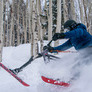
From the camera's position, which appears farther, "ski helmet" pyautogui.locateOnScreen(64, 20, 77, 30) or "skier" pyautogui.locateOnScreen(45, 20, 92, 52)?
"ski helmet" pyautogui.locateOnScreen(64, 20, 77, 30)

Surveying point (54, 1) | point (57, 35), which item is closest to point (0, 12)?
point (57, 35)

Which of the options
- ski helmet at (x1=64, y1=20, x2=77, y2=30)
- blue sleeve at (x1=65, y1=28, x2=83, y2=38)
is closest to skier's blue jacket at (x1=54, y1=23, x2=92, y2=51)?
blue sleeve at (x1=65, y1=28, x2=83, y2=38)

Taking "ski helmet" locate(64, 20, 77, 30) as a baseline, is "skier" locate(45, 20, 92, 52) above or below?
below

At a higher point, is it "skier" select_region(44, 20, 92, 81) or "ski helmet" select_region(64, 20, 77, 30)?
"ski helmet" select_region(64, 20, 77, 30)

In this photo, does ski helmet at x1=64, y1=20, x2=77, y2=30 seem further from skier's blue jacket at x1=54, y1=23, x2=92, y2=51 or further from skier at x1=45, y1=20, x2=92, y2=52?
skier's blue jacket at x1=54, y1=23, x2=92, y2=51

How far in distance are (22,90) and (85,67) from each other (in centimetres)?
162

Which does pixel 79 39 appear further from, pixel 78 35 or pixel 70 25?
pixel 70 25

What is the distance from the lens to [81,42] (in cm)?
303

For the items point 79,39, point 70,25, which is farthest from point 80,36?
point 70,25

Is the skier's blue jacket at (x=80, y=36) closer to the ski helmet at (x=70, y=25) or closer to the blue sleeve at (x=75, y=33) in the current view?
the blue sleeve at (x=75, y=33)

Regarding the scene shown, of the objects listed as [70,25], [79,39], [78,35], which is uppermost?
[70,25]

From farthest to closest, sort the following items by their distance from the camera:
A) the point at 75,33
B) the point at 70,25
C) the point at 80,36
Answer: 1. the point at 70,25
2. the point at 80,36
3. the point at 75,33

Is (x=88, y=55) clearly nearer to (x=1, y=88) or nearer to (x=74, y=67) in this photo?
(x=74, y=67)

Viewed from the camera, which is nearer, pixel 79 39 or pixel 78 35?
pixel 78 35
